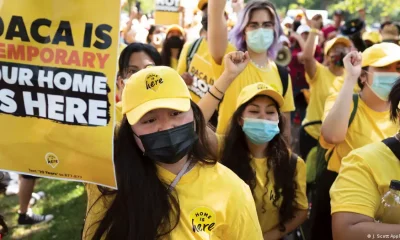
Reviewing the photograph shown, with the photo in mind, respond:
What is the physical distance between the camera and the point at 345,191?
207 cm

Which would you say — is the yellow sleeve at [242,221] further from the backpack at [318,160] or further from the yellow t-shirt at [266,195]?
the backpack at [318,160]

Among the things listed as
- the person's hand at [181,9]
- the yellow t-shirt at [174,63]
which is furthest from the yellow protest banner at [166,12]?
the yellow t-shirt at [174,63]

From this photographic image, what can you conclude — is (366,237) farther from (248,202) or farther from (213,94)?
(213,94)

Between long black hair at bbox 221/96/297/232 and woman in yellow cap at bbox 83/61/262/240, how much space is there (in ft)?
2.54

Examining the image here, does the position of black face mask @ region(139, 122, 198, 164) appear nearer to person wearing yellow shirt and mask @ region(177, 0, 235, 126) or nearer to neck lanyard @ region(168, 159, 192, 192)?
neck lanyard @ region(168, 159, 192, 192)

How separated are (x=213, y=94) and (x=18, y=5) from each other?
4.16ft

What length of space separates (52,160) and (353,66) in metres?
1.94

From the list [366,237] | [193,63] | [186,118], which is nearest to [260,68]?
[193,63]

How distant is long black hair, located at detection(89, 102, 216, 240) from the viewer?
191 centimetres

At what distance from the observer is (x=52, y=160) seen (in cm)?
A: 197

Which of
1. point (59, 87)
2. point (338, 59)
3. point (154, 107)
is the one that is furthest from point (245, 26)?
point (59, 87)

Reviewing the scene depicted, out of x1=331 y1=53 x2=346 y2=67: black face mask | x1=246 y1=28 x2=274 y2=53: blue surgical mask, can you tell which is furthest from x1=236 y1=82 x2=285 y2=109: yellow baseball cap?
x1=331 y1=53 x2=346 y2=67: black face mask

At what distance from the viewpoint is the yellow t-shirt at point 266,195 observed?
112 inches

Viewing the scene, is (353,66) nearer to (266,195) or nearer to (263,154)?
(263,154)
